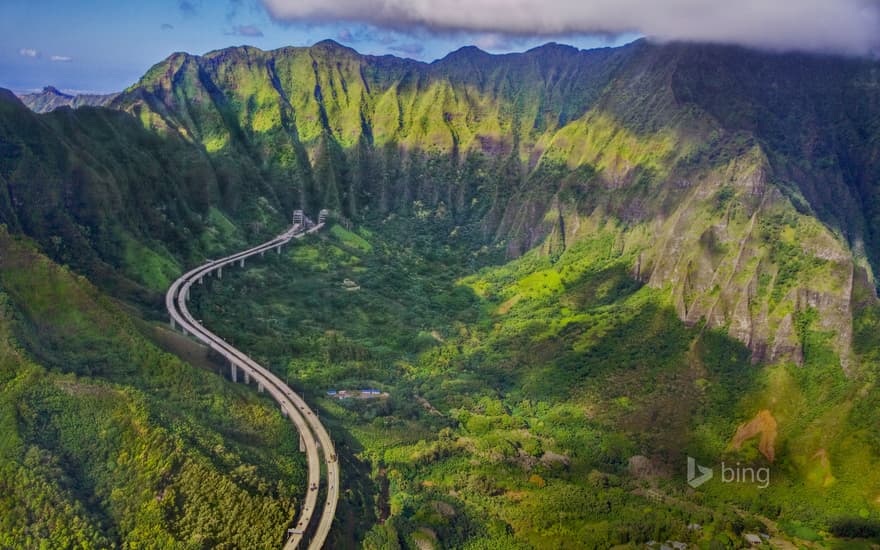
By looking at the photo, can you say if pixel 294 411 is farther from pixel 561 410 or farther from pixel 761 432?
pixel 761 432

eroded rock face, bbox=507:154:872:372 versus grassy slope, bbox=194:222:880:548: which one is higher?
eroded rock face, bbox=507:154:872:372

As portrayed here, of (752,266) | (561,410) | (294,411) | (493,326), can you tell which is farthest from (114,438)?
(752,266)

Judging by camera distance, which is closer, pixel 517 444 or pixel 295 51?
pixel 517 444

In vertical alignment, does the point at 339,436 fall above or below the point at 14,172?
below

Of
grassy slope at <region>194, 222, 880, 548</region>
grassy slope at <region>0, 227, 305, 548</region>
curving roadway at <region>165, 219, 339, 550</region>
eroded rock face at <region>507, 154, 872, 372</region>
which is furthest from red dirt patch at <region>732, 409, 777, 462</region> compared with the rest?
grassy slope at <region>0, 227, 305, 548</region>

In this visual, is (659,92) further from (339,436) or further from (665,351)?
(339,436)

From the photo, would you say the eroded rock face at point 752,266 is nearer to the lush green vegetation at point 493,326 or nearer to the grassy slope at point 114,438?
the lush green vegetation at point 493,326

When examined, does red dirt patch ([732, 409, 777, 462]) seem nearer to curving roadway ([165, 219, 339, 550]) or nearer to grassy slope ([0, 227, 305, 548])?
curving roadway ([165, 219, 339, 550])

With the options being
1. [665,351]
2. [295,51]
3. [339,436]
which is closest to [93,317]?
[339,436]
